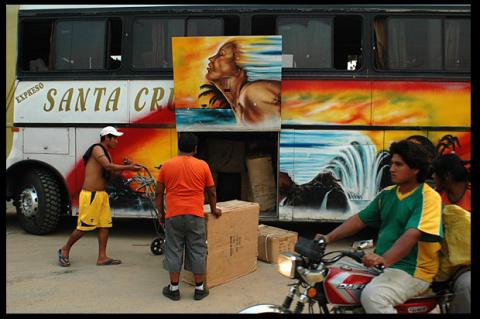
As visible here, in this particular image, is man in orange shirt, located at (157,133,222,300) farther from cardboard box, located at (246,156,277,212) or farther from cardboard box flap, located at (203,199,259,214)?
cardboard box, located at (246,156,277,212)

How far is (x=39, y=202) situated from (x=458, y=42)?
640cm

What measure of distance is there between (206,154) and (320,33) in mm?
2668

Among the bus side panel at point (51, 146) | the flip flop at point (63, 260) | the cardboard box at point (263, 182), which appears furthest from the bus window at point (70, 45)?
the flip flop at point (63, 260)

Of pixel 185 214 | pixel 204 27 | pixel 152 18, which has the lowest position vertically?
pixel 185 214

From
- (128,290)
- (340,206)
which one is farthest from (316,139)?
(128,290)

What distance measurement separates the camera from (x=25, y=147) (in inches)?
265

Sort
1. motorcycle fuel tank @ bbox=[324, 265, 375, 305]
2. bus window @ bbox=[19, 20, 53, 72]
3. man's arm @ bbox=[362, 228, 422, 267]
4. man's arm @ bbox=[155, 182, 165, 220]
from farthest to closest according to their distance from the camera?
bus window @ bbox=[19, 20, 53, 72] → man's arm @ bbox=[155, 182, 165, 220] → motorcycle fuel tank @ bbox=[324, 265, 375, 305] → man's arm @ bbox=[362, 228, 422, 267]

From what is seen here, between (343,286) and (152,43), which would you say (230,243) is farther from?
(152,43)

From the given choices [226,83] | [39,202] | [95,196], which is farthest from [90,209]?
[226,83]

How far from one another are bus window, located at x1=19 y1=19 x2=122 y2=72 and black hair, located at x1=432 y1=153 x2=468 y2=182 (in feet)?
16.5

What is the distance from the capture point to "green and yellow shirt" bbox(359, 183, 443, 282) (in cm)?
256

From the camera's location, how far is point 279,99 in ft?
20.0

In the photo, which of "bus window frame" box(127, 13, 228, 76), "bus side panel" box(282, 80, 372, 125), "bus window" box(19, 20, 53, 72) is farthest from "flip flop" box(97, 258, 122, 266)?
"bus window" box(19, 20, 53, 72)

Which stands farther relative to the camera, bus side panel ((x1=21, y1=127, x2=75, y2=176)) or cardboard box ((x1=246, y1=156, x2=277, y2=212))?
cardboard box ((x1=246, y1=156, x2=277, y2=212))
